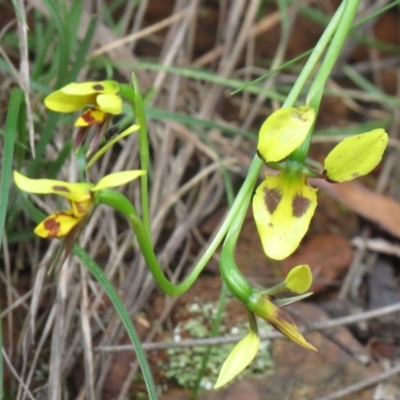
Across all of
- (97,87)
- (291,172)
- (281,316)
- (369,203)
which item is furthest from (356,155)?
(369,203)

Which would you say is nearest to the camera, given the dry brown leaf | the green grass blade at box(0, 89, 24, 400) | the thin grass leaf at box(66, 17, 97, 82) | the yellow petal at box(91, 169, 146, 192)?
the yellow petal at box(91, 169, 146, 192)

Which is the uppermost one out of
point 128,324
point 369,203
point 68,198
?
point 68,198

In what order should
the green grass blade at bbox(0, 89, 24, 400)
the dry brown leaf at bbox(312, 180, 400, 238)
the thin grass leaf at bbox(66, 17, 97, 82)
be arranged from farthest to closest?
the dry brown leaf at bbox(312, 180, 400, 238), the thin grass leaf at bbox(66, 17, 97, 82), the green grass blade at bbox(0, 89, 24, 400)

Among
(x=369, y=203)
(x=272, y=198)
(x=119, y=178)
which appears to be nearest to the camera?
(x=119, y=178)

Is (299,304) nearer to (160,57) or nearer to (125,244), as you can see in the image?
(125,244)

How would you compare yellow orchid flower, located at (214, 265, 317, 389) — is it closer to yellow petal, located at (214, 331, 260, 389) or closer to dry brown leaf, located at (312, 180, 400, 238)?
yellow petal, located at (214, 331, 260, 389)

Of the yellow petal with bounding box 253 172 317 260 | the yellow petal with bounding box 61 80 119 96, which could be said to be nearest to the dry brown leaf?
the yellow petal with bounding box 253 172 317 260

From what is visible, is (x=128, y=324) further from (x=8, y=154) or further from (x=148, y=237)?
(x=8, y=154)

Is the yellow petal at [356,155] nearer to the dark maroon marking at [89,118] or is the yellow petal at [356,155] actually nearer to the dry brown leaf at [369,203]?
the dark maroon marking at [89,118]
